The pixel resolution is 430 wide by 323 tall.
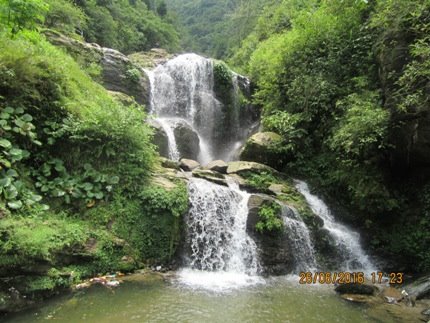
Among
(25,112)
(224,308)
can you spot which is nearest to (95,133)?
(25,112)

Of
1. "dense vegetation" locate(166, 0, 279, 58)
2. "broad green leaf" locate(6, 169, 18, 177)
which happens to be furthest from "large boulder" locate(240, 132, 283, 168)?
"dense vegetation" locate(166, 0, 279, 58)

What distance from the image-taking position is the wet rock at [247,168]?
480 inches

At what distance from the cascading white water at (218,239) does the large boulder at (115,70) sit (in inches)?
312

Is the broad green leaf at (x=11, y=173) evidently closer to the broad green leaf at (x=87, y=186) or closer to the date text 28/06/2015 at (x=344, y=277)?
the broad green leaf at (x=87, y=186)

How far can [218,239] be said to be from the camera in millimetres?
9445

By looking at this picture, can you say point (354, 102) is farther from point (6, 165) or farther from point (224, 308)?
point (6, 165)

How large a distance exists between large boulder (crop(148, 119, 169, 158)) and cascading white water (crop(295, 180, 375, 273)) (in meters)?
5.41

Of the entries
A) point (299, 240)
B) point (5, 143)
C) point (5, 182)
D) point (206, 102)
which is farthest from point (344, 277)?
point (206, 102)

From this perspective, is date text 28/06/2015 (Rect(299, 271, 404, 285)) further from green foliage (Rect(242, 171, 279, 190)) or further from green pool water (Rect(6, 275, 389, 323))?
green foliage (Rect(242, 171, 279, 190))

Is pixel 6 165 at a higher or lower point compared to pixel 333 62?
lower

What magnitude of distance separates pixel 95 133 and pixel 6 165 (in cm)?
233

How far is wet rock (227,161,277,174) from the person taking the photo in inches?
480

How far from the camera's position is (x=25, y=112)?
8312mm

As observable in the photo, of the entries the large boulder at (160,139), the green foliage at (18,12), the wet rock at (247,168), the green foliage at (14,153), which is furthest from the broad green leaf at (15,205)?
the wet rock at (247,168)
